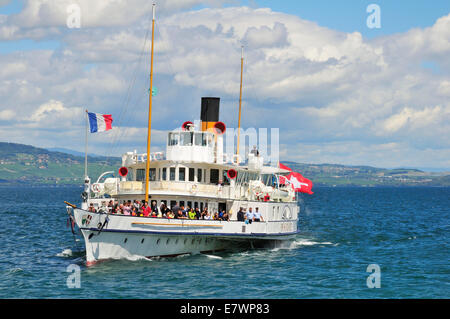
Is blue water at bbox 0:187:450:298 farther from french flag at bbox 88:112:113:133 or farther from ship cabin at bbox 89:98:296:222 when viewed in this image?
french flag at bbox 88:112:113:133

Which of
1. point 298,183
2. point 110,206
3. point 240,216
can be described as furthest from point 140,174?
point 298,183

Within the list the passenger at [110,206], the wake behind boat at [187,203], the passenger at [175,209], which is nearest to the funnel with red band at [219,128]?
the wake behind boat at [187,203]

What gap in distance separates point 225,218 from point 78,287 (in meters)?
11.9

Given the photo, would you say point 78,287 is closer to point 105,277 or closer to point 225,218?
point 105,277

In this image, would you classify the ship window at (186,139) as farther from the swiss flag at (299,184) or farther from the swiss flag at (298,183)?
the swiss flag at (299,184)

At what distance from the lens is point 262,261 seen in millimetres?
37406

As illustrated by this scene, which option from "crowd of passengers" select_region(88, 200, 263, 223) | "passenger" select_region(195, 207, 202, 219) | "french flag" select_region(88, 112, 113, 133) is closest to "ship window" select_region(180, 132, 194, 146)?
"crowd of passengers" select_region(88, 200, 263, 223)

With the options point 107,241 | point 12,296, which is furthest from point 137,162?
point 12,296

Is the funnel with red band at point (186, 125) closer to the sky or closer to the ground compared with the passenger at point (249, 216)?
closer to the sky

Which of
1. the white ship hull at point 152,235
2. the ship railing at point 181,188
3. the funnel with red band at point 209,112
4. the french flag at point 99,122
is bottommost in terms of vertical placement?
the white ship hull at point 152,235

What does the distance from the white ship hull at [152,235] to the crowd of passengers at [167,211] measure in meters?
0.65

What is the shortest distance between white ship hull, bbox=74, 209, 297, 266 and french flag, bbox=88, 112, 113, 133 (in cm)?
642

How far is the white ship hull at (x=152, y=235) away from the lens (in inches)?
1328

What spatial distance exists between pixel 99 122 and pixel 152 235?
8323 millimetres
